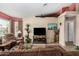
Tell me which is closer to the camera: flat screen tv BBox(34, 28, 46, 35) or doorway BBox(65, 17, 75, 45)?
doorway BBox(65, 17, 75, 45)

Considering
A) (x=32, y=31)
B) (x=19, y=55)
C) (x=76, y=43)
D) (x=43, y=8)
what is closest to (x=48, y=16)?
(x=43, y=8)

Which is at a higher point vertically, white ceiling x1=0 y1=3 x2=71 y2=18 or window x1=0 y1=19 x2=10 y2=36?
white ceiling x1=0 y1=3 x2=71 y2=18

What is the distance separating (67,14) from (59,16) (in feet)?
0.51

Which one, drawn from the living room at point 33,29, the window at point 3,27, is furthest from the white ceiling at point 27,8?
the window at point 3,27

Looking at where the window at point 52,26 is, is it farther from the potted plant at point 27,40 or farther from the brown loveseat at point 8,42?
the brown loveseat at point 8,42

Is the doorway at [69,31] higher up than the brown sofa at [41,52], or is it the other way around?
the doorway at [69,31]

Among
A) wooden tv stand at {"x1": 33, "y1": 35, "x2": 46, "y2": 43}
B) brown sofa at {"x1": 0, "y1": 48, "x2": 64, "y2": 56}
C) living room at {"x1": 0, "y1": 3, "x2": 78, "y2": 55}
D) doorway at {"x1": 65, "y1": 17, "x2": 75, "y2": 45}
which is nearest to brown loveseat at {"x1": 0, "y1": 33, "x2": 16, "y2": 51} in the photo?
living room at {"x1": 0, "y1": 3, "x2": 78, "y2": 55}

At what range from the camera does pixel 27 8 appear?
2.97 meters

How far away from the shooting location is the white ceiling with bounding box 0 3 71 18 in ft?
9.64

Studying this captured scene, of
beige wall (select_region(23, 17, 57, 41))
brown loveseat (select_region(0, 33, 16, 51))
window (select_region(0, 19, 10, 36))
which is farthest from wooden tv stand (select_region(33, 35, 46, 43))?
window (select_region(0, 19, 10, 36))

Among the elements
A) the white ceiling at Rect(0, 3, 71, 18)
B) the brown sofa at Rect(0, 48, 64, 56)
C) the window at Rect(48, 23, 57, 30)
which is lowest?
the brown sofa at Rect(0, 48, 64, 56)

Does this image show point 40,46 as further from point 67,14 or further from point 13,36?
point 67,14

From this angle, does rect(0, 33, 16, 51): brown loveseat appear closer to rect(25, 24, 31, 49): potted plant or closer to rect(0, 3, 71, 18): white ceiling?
rect(25, 24, 31, 49): potted plant

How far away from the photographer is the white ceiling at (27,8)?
2.94 m
